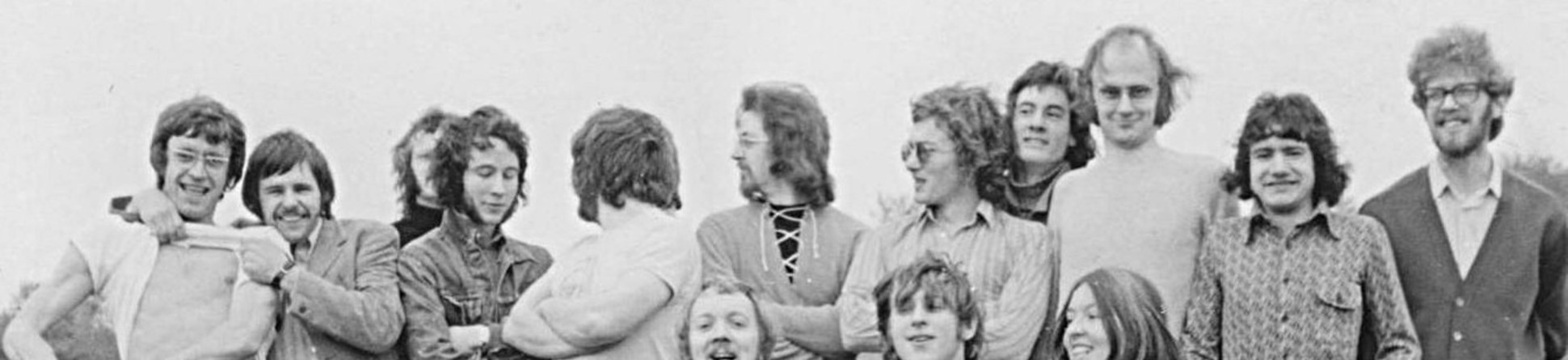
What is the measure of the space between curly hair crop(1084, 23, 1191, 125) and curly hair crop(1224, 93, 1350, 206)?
201 mm

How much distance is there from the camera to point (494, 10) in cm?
733

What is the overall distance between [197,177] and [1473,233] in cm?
305

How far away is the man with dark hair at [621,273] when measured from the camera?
6.62 m

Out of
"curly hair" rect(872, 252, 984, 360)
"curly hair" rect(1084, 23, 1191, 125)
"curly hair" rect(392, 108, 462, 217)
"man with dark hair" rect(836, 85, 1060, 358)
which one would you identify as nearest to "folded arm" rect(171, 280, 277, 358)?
"curly hair" rect(392, 108, 462, 217)

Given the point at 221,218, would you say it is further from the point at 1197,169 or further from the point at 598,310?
the point at 1197,169

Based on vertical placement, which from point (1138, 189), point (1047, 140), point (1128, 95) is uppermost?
point (1128, 95)

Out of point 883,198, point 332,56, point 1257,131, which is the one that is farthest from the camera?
point 332,56

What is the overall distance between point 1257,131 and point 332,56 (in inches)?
95.3

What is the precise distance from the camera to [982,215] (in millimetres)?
6527

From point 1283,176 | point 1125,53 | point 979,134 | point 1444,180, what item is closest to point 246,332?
point 979,134

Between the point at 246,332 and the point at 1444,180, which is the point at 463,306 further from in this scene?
the point at 1444,180

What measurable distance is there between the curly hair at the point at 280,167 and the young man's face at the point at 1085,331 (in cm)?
193

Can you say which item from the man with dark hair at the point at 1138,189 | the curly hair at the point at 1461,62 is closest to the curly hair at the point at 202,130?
the man with dark hair at the point at 1138,189

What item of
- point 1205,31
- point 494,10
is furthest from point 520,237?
point 1205,31
